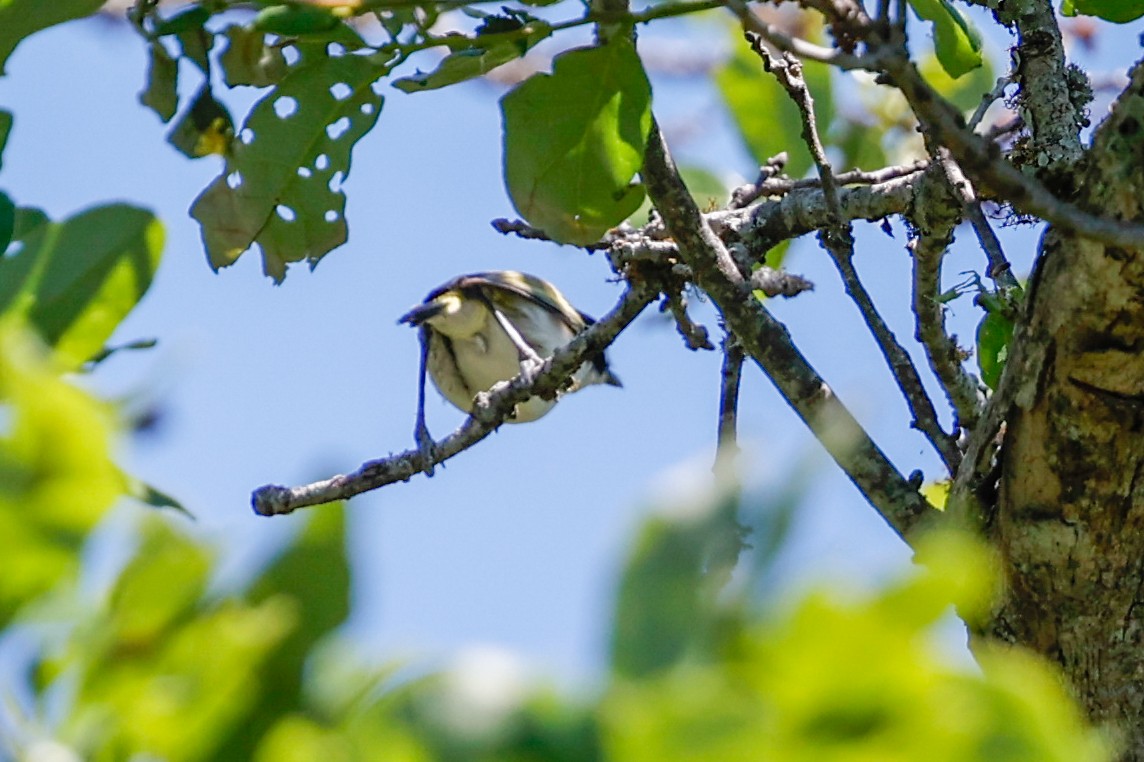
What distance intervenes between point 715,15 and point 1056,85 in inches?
31.1

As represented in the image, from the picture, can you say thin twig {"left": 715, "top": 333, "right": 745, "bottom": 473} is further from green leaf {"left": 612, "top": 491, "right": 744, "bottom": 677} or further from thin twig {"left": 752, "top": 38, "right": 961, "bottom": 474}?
green leaf {"left": 612, "top": 491, "right": 744, "bottom": 677}

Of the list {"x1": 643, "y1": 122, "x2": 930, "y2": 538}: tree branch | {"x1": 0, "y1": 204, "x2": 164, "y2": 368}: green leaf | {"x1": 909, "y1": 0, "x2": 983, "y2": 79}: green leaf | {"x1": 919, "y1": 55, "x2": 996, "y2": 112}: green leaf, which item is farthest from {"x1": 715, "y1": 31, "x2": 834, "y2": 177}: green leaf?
{"x1": 0, "y1": 204, "x2": 164, "y2": 368}: green leaf

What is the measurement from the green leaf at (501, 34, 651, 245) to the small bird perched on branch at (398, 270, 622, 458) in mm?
3535

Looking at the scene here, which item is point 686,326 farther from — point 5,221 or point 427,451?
point 5,221

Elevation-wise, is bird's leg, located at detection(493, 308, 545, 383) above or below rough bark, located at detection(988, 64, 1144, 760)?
above

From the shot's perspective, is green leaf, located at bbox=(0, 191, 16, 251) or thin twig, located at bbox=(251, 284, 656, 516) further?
thin twig, located at bbox=(251, 284, 656, 516)

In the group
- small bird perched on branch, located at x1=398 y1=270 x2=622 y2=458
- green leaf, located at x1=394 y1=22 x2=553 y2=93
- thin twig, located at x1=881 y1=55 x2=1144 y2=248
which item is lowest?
thin twig, located at x1=881 y1=55 x2=1144 y2=248

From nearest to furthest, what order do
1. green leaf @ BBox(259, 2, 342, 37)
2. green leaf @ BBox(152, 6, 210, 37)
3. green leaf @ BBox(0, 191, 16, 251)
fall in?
green leaf @ BBox(0, 191, 16, 251) < green leaf @ BBox(259, 2, 342, 37) < green leaf @ BBox(152, 6, 210, 37)

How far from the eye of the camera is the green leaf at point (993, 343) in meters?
1.88

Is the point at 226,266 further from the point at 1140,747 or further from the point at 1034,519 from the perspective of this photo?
the point at 1140,747

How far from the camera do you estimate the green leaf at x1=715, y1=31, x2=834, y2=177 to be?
104 inches

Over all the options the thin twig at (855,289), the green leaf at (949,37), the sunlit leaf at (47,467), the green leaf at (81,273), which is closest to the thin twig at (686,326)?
the thin twig at (855,289)

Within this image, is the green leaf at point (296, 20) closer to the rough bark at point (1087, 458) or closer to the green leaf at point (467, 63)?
the green leaf at point (467, 63)

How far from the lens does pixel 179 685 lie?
463mm
